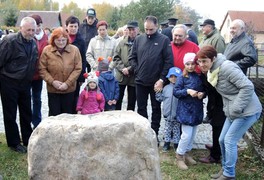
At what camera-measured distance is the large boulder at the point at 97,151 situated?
11.8 ft

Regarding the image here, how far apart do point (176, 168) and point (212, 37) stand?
2.74 metres

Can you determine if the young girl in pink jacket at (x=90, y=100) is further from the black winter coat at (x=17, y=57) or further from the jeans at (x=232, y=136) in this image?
the jeans at (x=232, y=136)

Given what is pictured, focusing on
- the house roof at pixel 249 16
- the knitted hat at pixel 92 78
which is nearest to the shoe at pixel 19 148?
the knitted hat at pixel 92 78

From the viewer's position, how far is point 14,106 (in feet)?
17.3

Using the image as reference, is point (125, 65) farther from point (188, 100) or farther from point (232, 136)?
point (232, 136)

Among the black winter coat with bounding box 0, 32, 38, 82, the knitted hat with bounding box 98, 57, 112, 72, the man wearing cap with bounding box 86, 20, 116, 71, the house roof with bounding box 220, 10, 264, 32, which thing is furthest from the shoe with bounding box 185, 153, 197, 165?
the house roof with bounding box 220, 10, 264, 32

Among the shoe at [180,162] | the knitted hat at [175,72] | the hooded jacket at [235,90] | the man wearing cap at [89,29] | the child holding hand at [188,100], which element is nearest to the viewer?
the hooded jacket at [235,90]

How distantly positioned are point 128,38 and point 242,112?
2.68 metres

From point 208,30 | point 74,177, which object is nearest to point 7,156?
point 74,177

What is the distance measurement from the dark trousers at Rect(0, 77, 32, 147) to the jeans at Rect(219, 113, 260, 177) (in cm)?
286

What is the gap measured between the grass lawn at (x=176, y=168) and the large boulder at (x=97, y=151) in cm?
125

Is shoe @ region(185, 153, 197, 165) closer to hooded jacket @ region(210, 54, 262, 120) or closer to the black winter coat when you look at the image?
hooded jacket @ region(210, 54, 262, 120)

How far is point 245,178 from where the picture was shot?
4840 mm

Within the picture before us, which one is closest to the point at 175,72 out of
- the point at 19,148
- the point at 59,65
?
the point at 59,65
